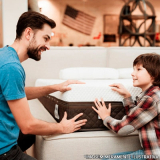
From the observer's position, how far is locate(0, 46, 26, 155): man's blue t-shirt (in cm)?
97

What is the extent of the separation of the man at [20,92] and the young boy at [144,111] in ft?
0.61

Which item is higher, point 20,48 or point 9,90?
point 20,48

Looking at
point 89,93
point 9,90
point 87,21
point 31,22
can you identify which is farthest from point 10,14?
point 87,21

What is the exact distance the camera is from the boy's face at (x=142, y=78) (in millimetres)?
1247

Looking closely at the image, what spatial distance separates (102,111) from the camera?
1.27 meters

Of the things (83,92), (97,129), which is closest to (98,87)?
(83,92)

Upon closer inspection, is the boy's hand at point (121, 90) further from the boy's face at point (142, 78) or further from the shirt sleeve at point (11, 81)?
the shirt sleeve at point (11, 81)

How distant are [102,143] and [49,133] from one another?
0.30 m

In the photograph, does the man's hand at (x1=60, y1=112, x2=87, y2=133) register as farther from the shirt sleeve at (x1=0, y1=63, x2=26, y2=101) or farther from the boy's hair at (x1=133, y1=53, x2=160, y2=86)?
the boy's hair at (x1=133, y1=53, x2=160, y2=86)

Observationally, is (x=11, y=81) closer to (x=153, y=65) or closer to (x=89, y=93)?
(x=89, y=93)

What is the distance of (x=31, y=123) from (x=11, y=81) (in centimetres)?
22

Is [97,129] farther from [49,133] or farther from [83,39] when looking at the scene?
[83,39]

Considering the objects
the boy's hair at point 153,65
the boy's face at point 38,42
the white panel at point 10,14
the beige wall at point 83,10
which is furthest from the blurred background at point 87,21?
the boy's face at point 38,42

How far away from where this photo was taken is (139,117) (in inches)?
45.2
